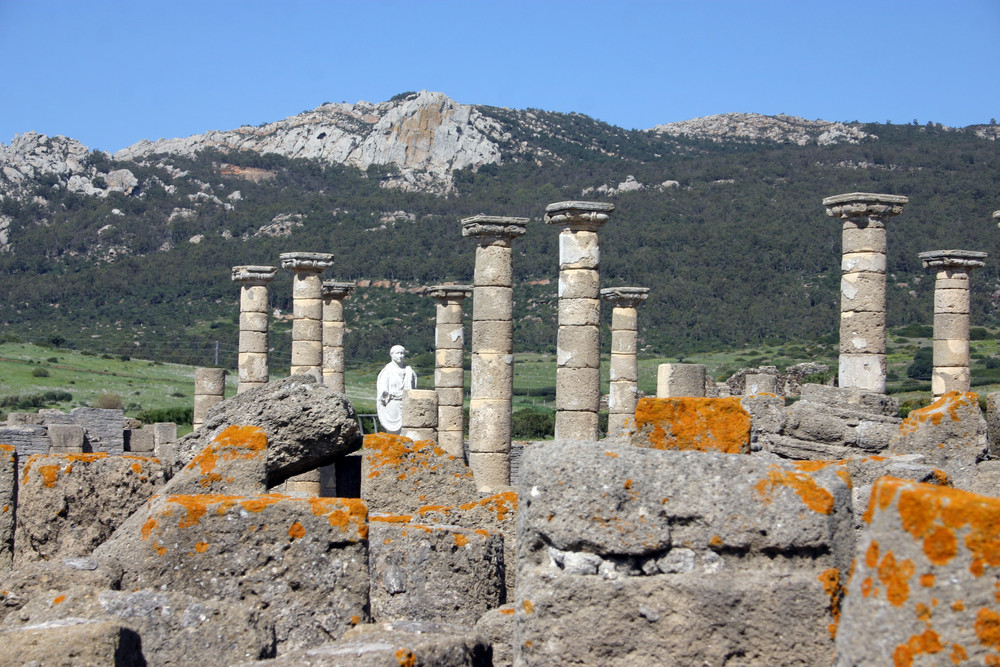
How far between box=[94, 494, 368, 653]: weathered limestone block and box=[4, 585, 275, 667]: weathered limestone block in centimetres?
20

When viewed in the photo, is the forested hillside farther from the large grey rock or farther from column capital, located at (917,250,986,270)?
the large grey rock

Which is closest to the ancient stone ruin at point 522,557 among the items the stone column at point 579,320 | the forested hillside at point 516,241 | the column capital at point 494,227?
the stone column at point 579,320

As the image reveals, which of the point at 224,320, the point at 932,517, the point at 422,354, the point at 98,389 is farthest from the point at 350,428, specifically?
the point at 224,320

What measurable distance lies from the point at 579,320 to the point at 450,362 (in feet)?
21.0

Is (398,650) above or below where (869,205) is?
below

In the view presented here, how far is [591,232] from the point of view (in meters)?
18.0

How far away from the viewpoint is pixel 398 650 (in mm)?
4512

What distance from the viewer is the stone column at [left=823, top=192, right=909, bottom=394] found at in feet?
59.8

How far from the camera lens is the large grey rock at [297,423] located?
7.59 metres

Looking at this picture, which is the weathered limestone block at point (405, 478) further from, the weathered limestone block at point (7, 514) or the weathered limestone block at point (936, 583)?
the weathered limestone block at point (936, 583)

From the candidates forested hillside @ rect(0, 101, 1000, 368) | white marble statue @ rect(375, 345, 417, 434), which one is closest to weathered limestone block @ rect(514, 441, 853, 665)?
white marble statue @ rect(375, 345, 417, 434)

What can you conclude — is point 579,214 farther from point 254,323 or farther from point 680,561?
point 680,561

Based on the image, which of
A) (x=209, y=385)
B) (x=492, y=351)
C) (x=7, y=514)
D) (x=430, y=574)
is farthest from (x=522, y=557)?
(x=209, y=385)

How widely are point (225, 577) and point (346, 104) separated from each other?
12285 centimetres
